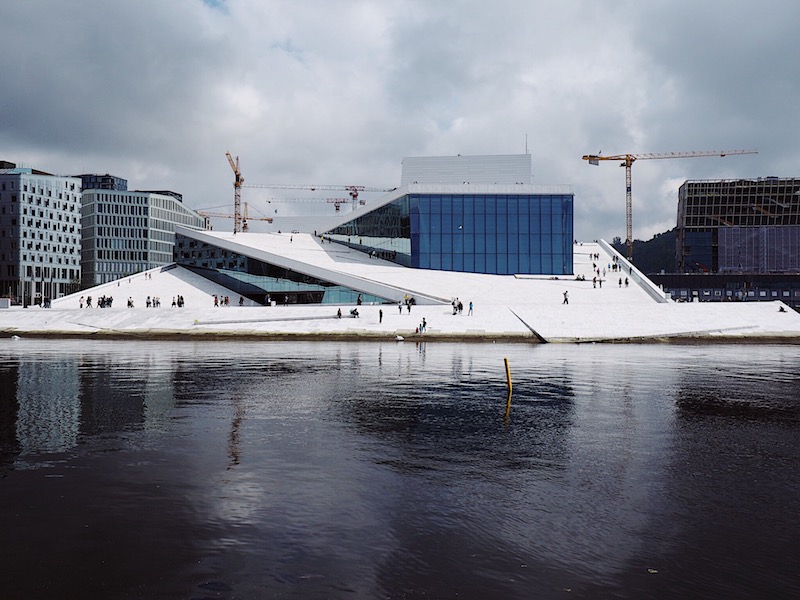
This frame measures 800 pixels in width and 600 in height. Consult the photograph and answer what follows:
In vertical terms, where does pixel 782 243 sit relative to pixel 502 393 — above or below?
above

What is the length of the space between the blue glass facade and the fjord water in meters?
55.4

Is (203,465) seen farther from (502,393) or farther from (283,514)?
(502,393)

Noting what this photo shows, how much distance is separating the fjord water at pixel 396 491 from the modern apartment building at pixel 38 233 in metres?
128

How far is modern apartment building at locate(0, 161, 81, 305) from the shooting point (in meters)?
134

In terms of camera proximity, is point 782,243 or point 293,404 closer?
point 293,404

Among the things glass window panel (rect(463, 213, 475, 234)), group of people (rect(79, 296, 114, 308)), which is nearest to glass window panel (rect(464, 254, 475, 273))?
glass window panel (rect(463, 213, 475, 234))

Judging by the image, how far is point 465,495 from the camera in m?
10.2

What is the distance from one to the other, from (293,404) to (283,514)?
31.4ft

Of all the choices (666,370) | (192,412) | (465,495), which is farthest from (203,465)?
(666,370)

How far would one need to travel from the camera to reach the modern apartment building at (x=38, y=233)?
5271 inches

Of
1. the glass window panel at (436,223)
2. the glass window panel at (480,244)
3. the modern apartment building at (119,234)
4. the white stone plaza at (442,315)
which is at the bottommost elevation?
the white stone plaza at (442,315)

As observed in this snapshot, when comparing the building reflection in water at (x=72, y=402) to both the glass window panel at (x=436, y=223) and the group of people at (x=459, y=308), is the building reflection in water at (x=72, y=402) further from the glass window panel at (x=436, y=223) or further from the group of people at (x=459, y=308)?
the glass window panel at (x=436, y=223)

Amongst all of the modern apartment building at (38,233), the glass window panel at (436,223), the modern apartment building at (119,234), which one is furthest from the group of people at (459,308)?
the modern apartment building at (119,234)

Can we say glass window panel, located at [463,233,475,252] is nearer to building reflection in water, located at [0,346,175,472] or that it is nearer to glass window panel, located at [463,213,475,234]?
glass window panel, located at [463,213,475,234]
